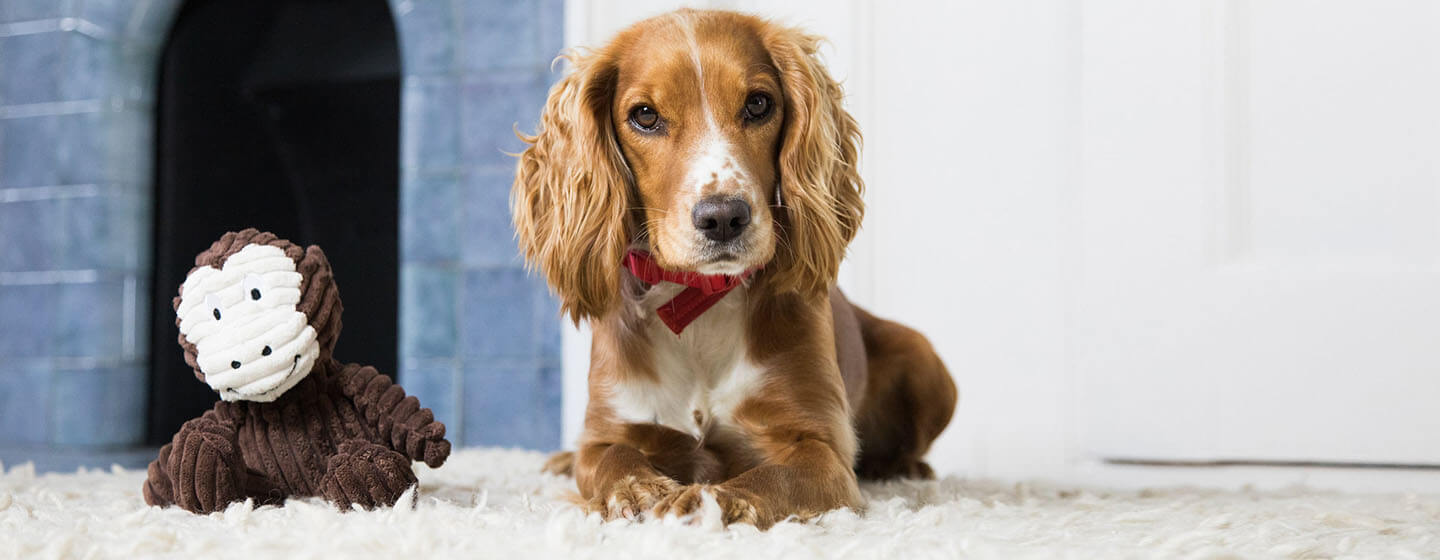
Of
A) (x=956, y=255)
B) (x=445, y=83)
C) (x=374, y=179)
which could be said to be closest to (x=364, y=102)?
(x=374, y=179)

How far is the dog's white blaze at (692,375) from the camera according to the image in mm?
1348

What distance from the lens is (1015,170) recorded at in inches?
89.5

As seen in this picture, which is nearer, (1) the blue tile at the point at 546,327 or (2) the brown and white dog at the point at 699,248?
(2) the brown and white dog at the point at 699,248

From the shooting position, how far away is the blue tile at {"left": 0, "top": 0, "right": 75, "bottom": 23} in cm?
280

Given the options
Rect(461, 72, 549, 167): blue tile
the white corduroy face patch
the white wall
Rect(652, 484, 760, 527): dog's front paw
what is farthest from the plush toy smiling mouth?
Rect(461, 72, 549, 167): blue tile

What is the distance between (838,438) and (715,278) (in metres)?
0.26

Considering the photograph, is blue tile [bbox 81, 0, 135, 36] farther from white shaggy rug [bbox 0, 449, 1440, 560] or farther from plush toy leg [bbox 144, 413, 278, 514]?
plush toy leg [bbox 144, 413, 278, 514]

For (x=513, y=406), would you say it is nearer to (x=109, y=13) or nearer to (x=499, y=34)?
(x=499, y=34)

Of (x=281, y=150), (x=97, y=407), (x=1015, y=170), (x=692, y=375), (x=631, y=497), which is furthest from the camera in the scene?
(x=281, y=150)

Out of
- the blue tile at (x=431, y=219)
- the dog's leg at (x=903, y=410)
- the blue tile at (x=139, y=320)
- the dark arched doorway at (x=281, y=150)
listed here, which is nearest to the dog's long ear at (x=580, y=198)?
the dog's leg at (x=903, y=410)

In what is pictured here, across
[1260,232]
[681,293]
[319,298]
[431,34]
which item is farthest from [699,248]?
[431,34]

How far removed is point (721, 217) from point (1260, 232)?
1449 millimetres

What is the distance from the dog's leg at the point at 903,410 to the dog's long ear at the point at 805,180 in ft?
1.56

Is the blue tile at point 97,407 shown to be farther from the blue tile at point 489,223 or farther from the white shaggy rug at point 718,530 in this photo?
the white shaggy rug at point 718,530
